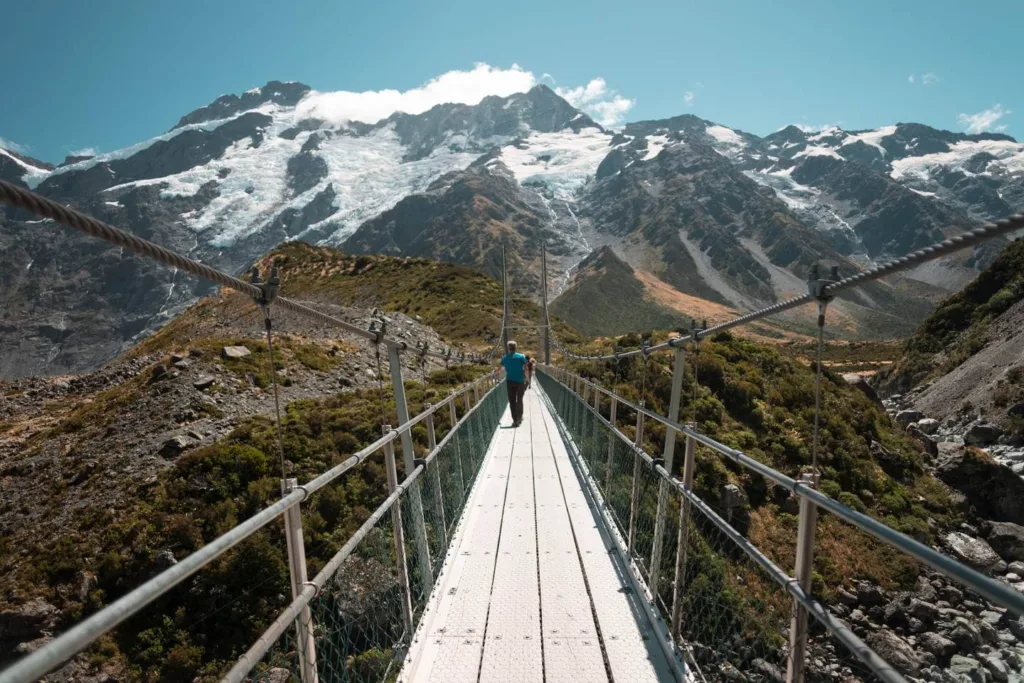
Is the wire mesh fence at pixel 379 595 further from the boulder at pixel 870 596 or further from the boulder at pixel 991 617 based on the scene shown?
the boulder at pixel 991 617

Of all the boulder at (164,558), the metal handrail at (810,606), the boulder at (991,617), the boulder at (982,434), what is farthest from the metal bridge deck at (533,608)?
the boulder at (982,434)

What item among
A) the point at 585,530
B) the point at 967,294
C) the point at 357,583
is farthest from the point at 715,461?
the point at 967,294

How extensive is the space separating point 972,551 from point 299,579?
49.6 ft

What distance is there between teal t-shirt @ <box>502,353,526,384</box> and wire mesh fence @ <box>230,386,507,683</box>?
4897 millimetres

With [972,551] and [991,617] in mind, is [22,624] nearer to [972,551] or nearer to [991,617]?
[991,617]

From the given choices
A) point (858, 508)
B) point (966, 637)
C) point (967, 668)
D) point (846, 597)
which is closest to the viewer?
point (967, 668)

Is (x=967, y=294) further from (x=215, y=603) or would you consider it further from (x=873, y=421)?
(x=215, y=603)

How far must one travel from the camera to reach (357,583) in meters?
Result: 2.88

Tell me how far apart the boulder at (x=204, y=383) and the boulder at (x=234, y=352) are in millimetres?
1559

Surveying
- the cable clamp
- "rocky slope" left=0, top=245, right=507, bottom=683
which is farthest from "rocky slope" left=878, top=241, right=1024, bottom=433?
the cable clamp

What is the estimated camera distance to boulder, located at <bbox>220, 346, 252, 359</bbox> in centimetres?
1636

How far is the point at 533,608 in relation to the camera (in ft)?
12.7

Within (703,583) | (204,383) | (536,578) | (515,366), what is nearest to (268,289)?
(703,583)

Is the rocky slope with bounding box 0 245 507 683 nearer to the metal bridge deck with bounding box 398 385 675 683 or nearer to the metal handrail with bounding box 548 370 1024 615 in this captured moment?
the metal bridge deck with bounding box 398 385 675 683
